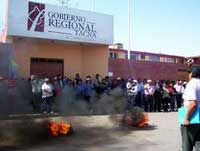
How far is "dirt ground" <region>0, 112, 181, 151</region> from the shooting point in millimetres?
8453

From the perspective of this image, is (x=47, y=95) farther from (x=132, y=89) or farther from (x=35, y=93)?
(x=132, y=89)

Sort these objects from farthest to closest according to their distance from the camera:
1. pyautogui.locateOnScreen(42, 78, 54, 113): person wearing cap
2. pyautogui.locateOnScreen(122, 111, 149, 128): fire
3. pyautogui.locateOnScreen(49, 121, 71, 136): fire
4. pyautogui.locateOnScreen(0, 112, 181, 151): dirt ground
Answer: pyautogui.locateOnScreen(42, 78, 54, 113): person wearing cap
pyautogui.locateOnScreen(122, 111, 149, 128): fire
pyautogui.locateOnScreen(49, 121, 71, 136): fire
pyautogui.locateOnScreen(0, 112, 181, 151): dirt ground

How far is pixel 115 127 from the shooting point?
1171 cm

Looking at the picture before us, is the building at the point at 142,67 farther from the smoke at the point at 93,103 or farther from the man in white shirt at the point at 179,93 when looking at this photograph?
the smoke at the point at 93,103

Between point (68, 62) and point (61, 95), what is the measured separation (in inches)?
129

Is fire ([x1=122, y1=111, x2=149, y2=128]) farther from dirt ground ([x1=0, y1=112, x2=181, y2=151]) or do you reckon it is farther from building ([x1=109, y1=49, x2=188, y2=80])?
building ([x1=109, y1=49, x2=188, y2=80])

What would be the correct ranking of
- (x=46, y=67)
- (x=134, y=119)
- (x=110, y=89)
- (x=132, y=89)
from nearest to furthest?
1. (x=134, y=119)
2. (x=110, y=89)
3. (x=132, y=89)
4. (x=46, y=67)

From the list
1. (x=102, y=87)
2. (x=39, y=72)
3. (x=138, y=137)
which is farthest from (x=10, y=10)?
(x=138, y=137)

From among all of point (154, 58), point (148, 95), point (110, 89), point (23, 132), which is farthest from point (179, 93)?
point (23, 132)

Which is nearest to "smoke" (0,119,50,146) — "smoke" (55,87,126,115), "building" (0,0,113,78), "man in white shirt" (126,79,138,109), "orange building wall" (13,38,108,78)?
"smoke" (55,87,126,115)

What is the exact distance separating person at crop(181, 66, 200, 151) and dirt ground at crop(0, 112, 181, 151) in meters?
2.79

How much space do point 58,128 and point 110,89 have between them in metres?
6.95

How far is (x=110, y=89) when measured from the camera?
16.5 meters

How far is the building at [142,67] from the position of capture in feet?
73.6
